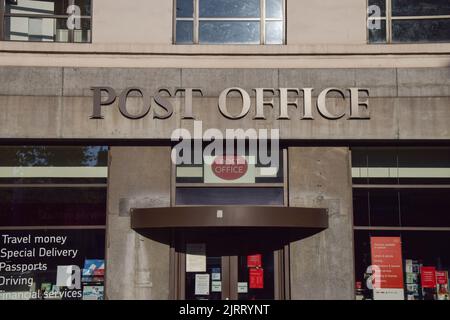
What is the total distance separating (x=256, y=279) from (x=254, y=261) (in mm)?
337

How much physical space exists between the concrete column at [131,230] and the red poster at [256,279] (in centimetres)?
160

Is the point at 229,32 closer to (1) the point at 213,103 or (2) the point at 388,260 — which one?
(1) the point at 213,103

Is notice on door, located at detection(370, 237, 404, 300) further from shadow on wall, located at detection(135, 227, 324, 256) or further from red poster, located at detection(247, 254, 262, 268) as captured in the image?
red poster, located at detection(247, 254, 262, 268)

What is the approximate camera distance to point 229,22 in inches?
666

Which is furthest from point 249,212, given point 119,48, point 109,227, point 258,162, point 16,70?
point 16,70

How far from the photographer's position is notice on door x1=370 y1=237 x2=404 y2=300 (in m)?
16.1

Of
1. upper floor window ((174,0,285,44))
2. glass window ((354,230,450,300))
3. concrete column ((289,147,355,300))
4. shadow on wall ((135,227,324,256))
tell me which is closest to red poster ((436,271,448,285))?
glass window ((354,230,450,300))

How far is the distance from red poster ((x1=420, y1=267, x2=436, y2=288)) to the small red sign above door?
3.82 metres

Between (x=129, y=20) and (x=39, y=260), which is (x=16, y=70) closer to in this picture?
(x=129, y=20)

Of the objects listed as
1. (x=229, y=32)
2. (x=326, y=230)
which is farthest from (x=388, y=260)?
(x=229, y=32)

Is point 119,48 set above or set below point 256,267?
above

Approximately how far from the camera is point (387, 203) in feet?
53.7

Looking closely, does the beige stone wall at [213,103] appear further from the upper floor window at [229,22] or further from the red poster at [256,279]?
Answer: the red poster at [256,279]

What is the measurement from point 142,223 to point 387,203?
4.61 metres
